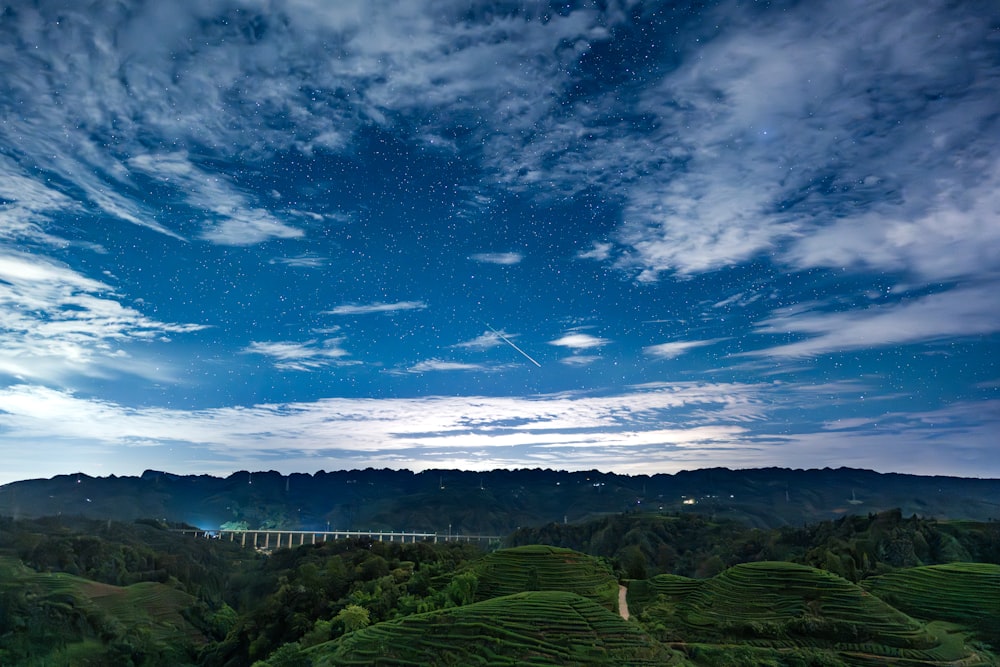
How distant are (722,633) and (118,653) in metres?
71.5

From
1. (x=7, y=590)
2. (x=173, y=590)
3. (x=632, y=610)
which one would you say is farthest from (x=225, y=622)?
(x=632, y=610)

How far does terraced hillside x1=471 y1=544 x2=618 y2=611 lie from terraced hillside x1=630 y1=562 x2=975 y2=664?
6.89 metres

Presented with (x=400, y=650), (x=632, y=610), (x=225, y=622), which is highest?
(x=400, y=650)

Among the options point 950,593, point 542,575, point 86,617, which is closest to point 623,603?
point 542,575

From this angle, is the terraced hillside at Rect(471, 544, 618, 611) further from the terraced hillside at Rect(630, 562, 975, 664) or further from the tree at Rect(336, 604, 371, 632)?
the tree at Rect(336, 604, 371, 632)

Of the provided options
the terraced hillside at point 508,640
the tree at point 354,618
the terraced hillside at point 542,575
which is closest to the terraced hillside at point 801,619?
the terraced hillside at point 542,575

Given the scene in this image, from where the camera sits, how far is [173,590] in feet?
407

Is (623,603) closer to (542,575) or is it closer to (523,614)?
(542,575)

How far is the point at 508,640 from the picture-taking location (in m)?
32.5

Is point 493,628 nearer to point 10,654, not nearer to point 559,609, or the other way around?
point 559,609

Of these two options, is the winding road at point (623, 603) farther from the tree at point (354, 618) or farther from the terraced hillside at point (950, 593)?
the tree at point (354, 618)

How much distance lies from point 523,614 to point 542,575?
35.2 meters

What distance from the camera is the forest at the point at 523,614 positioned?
113ft

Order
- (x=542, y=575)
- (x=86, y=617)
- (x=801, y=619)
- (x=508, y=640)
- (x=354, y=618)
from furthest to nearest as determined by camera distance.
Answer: (x=86, y=617), (x=542, y=575), (x=354, y=618), (x=801, y=619), (x=508, y=640)
